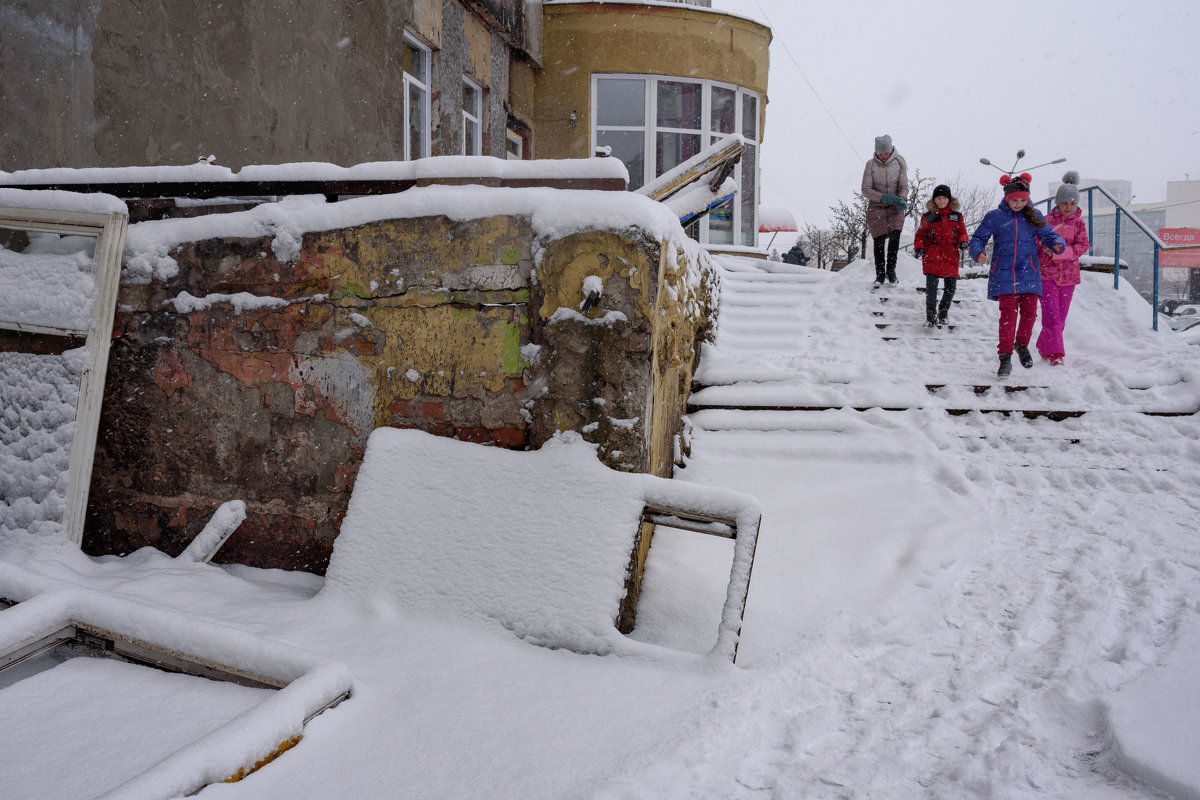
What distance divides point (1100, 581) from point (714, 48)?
33.4 ft

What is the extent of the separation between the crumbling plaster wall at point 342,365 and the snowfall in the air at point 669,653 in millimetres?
119

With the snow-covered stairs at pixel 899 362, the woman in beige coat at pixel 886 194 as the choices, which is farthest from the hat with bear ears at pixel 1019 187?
the woman in beige coat at pixel 886 194

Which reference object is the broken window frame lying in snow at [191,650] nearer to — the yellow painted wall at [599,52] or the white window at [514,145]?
the white window at [514,145]

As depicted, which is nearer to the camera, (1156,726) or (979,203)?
(1156,726)

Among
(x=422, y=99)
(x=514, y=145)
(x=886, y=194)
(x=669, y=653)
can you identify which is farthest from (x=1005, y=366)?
(x=514, y=145)

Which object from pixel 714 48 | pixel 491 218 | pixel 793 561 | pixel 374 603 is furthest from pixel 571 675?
pixel 714 48

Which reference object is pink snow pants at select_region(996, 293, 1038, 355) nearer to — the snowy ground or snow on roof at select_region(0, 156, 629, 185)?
the snowy ground

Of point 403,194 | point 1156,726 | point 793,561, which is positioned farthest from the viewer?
point 793,561

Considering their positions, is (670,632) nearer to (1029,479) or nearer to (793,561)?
(793,561)

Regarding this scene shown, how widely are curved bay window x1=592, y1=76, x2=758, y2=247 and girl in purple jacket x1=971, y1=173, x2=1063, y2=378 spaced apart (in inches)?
220

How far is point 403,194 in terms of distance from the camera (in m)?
2.14

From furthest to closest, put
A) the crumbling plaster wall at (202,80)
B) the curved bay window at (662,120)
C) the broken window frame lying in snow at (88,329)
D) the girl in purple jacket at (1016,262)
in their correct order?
the curved bay window at (662,120), the girl in purple jacket at (1016,262), the crumbling plaster wall at (202,80), the broken window frame lying in snow at (88,329)

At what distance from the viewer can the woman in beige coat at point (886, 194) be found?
22.1 ft

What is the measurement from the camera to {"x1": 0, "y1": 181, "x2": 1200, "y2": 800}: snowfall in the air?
1308 millimetres
